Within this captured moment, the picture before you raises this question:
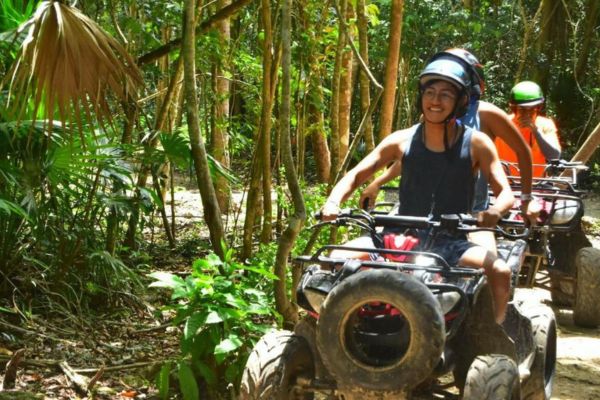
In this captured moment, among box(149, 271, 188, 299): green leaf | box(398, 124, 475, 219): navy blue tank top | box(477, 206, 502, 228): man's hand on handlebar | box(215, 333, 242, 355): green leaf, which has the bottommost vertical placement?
box(215, 333, 242, 355): green leaf

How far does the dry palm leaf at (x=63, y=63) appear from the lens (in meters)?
5.42

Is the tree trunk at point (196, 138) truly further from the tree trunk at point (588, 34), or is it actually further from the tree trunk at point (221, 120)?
the tree trunk at point (588, 34)

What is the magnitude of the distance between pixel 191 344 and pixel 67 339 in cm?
193

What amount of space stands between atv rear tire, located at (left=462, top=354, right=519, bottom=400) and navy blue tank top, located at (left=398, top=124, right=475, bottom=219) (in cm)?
95

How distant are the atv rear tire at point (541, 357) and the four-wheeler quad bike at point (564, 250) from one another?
6.71 feet

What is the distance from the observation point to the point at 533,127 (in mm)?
8406

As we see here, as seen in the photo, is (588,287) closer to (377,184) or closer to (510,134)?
(510,134)

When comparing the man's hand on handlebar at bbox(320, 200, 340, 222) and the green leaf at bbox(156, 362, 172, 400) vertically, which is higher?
the man's hand on handlebar at bbox(320, 200, 340, 222)

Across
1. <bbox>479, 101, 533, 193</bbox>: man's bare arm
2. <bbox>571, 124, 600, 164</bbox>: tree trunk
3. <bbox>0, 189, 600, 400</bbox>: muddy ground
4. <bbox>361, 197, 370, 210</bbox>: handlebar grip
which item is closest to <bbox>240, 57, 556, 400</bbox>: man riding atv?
<bbox>479, 101, 533, 193</bbox>: man's bare arm

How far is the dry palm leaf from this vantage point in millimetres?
5422

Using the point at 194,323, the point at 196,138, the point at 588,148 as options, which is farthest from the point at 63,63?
the point at 588,148

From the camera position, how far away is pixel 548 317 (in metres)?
5.31

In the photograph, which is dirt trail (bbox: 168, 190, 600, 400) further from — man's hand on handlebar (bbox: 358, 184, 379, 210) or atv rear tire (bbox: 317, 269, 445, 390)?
atv rear tire (bbox: 317, 269, 445, 390)

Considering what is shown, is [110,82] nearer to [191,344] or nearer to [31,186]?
[31,186]
